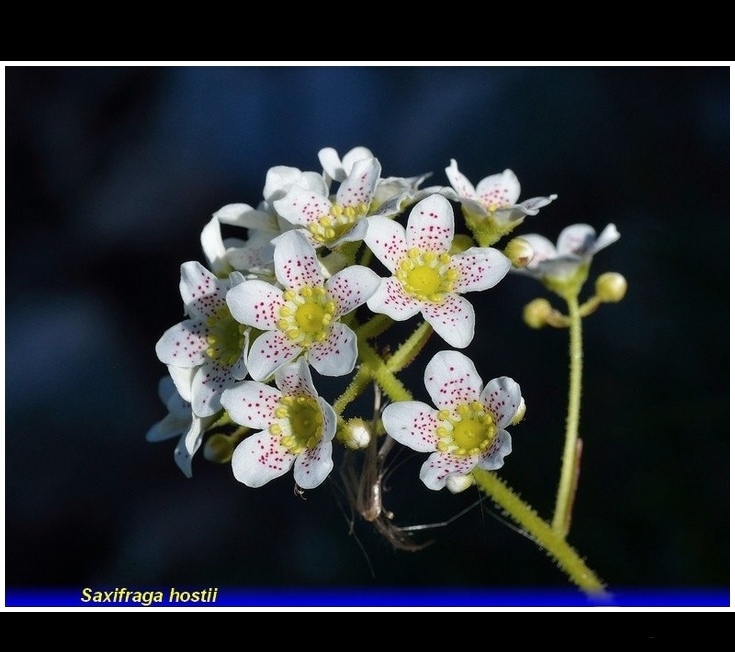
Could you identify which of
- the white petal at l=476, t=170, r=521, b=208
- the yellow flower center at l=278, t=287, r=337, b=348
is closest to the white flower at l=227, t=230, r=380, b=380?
the yellow flower center at l=278, t=287, r=337, b=348

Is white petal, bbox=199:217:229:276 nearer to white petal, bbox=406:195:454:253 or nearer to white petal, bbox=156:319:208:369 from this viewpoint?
white petal, bbox=156:319:208:369

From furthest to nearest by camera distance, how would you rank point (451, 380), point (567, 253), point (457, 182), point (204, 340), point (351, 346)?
point (567, 253) < point (457, 182) < point (204, 340) < point (451, 380) < point (351, 346)

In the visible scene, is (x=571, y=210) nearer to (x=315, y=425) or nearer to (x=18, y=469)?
(x=315, y=425)

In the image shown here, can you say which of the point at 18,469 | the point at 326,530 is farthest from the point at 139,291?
the point at 326,530

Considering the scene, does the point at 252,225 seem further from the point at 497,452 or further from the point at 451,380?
the point at 497,452

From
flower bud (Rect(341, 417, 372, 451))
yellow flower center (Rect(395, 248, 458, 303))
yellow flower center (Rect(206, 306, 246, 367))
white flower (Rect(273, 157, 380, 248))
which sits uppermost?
white flower (Rect(273, 157, 380, 248))

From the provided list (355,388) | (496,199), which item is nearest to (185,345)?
(355,388)
